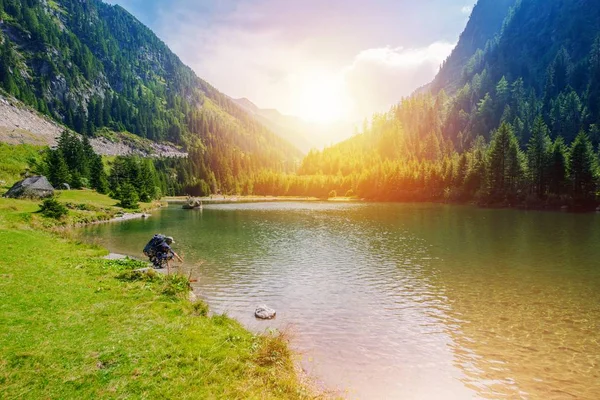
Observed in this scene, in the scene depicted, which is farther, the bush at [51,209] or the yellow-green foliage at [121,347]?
the bush at [51,209]

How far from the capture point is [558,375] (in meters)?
14.7

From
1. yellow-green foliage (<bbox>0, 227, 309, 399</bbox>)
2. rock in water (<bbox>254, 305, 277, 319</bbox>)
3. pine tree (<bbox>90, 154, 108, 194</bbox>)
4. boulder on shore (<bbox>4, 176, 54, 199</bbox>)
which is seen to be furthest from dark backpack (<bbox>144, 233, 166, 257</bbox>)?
pine tree (<bbox>90, 154, 108, 194</bbox>)

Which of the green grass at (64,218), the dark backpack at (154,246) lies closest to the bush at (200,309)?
the dark backpack at (154,246)

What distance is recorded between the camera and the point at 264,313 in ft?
69.7

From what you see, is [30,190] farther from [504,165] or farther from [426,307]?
[504,165]

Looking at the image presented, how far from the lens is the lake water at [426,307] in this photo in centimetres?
1472

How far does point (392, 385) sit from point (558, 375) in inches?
294

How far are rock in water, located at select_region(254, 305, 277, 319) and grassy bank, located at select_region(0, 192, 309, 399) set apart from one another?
3.01 m

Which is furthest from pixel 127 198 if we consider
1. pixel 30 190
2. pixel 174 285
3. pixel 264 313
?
pixel 264 313

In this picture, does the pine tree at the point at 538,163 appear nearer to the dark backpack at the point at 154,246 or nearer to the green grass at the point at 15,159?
the dark backpack at the point at 154,246

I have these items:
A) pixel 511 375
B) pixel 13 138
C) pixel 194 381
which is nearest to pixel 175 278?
pixel 194 381

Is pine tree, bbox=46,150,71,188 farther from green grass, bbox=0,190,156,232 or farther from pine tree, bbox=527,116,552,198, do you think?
pine tree, bbox=527,116,552,198

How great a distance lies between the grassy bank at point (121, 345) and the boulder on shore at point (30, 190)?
5653 centimetres

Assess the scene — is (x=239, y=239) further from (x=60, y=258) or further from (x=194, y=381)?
(x=194, y=381)
